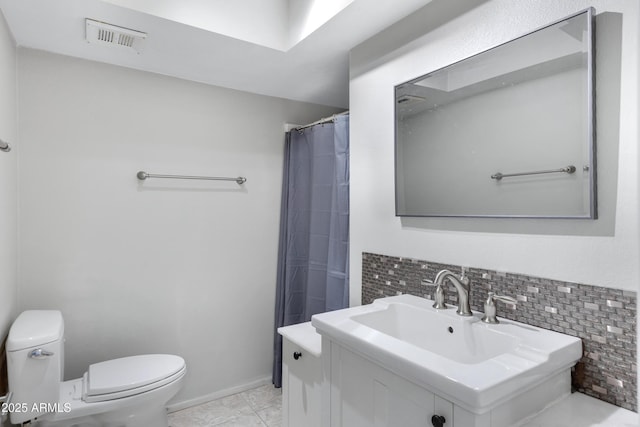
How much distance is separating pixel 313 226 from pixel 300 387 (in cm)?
106

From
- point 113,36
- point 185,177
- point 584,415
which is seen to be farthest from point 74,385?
point 584,415

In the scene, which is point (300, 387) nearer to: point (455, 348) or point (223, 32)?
point (455, 348)

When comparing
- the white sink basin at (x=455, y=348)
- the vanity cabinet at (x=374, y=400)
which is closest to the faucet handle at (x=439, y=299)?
the white sink basin at (x=455, y=348)

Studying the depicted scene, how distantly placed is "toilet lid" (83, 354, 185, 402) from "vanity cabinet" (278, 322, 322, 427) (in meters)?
0.61

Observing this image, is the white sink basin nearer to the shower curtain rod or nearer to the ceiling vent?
the shower curtain rod

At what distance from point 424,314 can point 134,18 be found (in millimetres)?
1790

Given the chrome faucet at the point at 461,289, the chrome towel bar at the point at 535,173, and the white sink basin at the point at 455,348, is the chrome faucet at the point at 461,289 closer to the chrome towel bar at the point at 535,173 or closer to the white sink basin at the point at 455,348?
the white sink basin at the point at 455,348

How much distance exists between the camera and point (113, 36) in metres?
1.80

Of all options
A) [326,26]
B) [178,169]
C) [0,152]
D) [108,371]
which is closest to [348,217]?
[326,26]

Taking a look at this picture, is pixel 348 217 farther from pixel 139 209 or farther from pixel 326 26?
pixel 139 209

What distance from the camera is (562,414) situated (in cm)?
98

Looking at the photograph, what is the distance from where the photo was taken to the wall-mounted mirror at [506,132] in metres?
1.09

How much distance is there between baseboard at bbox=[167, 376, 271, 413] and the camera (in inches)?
93.4

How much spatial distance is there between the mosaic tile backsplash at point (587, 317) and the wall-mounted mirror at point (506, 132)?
0.23 m
